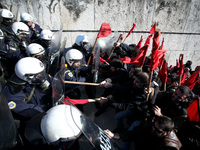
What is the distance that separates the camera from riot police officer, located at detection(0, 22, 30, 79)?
3602 mm

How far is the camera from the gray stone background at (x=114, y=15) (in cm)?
536

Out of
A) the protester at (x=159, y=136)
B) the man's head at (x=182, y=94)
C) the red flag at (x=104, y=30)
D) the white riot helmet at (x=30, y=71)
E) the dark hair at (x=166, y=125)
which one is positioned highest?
the red flag at (x=104, y=30)

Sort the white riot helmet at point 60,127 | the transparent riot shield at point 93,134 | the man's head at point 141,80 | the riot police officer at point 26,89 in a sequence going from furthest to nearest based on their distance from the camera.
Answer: the man's head at point 141,80 → the riot police officer at point 26,89 → the white riot helmet at point 60,127 → the transparent riot shield at point 93,134

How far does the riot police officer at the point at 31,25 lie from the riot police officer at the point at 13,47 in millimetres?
652

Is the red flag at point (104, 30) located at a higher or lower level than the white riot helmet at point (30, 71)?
higher

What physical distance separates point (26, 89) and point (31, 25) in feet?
13.1

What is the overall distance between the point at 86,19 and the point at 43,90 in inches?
168

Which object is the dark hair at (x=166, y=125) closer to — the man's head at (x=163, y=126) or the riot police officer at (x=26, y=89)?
Result: the man's head at (x=163, y=126)

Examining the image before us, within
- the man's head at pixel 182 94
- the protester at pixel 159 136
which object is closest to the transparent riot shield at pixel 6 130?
the protester at pixel 159 136

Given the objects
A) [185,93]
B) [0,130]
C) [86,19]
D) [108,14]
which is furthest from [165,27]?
[0,130]

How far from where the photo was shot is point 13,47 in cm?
380

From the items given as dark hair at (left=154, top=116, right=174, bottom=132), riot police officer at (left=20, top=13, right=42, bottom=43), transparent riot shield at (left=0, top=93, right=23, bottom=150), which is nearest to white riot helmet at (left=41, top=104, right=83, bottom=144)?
transparent riot shield at (left=0, top=93, right=23, bottom=150)

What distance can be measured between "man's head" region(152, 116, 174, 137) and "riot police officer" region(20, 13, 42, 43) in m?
5.31

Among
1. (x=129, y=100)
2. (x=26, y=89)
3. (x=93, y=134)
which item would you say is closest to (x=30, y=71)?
(x=26, y=89)
